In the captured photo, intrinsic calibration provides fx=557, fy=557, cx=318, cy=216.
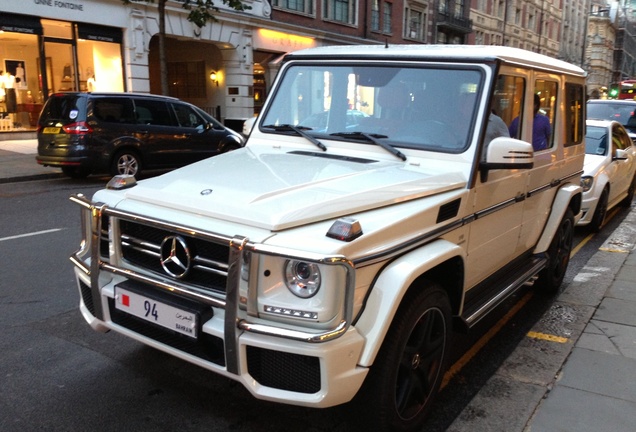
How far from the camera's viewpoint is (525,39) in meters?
55.2

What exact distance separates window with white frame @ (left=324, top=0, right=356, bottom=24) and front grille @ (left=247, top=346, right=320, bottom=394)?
28.7 meters

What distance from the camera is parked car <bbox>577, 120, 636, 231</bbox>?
787 centimetres

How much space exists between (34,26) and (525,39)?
4918 cm

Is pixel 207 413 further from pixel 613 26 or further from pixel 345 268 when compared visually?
pixel 613 26

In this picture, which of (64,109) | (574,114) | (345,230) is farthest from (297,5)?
(345,230)

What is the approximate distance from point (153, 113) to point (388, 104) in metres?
9.78

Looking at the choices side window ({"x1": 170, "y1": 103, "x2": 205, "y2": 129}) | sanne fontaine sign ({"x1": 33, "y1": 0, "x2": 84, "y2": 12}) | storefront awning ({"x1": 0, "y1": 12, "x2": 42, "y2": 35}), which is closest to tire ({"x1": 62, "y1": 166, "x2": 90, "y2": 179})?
side window ({"x1": 170, "y1": 103, "x2": 205, "y2": 129})

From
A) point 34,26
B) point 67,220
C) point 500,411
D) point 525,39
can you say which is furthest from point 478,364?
point 525,39

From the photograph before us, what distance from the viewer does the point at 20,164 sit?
13781 millimetres

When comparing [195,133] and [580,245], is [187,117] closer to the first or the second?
[195,133]

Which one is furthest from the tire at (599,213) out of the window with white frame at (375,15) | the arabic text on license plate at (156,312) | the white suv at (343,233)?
the window with white frame at (375,15)

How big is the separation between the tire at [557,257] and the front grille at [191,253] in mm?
3465

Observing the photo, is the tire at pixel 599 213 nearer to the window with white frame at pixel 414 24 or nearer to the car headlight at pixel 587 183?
the car headlight at pixel 587 183

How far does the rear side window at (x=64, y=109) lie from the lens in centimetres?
1135
